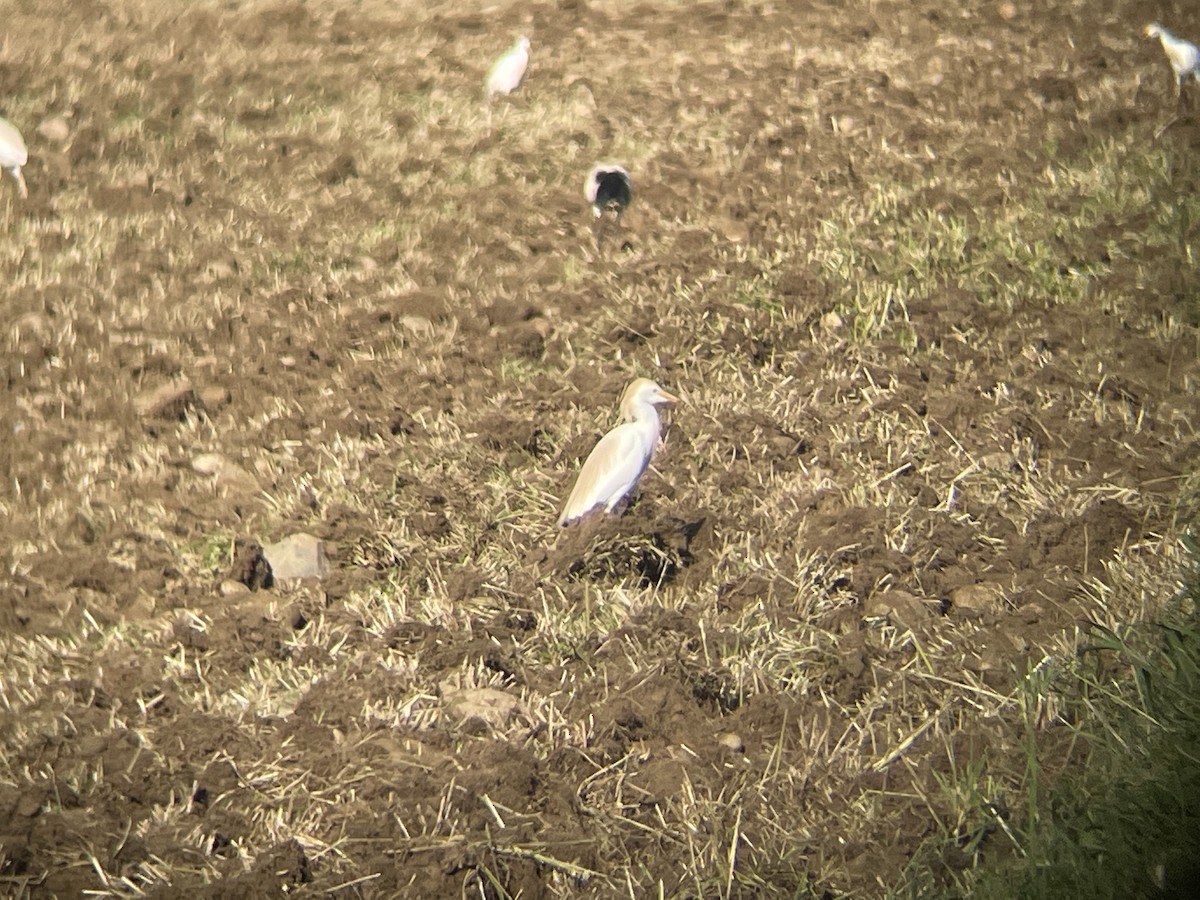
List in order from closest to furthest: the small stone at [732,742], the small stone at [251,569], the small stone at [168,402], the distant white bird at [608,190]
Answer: the small stone at [732,742], the small stone at [251,569], the small stone at [168,402], the distant white bird at [608,190]

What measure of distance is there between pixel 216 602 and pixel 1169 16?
6.43 meters

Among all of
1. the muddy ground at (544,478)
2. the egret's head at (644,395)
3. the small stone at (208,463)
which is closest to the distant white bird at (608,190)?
the muddy ground at (544,478)

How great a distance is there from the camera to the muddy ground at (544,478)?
8.50 feet

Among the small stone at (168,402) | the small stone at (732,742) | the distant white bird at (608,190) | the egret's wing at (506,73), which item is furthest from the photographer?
the egret's wing at (506,73)

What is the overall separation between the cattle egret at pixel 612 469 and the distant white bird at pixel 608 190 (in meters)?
1.74

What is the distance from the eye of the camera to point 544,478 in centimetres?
357

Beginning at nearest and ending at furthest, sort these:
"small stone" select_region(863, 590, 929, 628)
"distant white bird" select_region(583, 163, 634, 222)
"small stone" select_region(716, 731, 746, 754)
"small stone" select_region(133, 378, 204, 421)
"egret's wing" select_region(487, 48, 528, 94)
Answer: "small stone" select_region(716, 731, 746, 754) < "small stone" select_region(863, 590, 929, 628) < "small stone" select_region(133, 378, 204, 421) < "distant white bird" select_region(583, 163, 634, 222) < "egret's wing" select_region(487, 48, 528, 94)

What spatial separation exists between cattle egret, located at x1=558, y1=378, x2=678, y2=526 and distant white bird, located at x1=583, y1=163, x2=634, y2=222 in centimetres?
174

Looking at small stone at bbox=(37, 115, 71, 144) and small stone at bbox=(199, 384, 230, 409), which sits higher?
small stone at bbox=(37, 115, 71, 144)

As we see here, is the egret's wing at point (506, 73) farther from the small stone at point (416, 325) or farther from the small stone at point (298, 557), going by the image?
the small stone at point (298, 557)

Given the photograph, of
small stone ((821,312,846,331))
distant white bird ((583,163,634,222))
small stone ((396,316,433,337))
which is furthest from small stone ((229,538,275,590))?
distant white bird ((583,163,634,222))

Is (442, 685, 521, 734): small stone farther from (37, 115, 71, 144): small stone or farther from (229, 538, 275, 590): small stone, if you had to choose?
(37, 115, 71, 144): small stone

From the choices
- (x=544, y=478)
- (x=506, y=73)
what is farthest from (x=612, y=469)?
(x=506, y=73)

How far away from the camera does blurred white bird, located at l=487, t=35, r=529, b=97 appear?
6.25 meters
